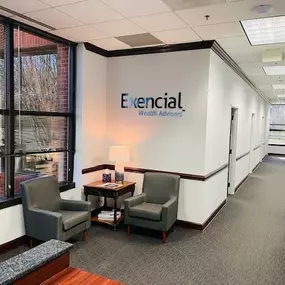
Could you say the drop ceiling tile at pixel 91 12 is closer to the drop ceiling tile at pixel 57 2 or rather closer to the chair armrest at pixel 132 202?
the drop ceiling tile at pixel 57 2

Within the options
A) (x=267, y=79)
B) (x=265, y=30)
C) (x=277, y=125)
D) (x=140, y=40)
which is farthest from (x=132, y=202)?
(x=277, y=125)

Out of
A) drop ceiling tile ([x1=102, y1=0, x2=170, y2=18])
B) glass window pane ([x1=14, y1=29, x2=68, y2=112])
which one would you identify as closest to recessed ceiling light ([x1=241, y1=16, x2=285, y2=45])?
drop ceiling tile ([x1=102, y1=0, x2=170, y2=18])

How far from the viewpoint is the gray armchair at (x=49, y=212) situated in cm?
356

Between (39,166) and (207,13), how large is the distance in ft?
10.1

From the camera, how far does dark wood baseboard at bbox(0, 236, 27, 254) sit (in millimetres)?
3625

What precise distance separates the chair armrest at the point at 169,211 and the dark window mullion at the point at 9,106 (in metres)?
2.08

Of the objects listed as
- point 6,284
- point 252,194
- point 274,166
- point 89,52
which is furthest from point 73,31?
point 274,166

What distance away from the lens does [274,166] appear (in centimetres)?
1188

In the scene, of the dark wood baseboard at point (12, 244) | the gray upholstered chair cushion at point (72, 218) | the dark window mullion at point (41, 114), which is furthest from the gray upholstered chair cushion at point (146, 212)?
the dark window mullion at point (41, 114)

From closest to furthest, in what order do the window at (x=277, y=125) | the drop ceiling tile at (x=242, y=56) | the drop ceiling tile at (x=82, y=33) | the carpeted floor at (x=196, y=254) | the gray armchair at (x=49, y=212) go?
the carpeted floor at (x=196, y=254) → the gray armchair at (x=49, y=212) → the drop ceiling tile at (x=82, y=33) → the drop ceiling tile at (x=242, y=56) → the window at (x=277, y=125)

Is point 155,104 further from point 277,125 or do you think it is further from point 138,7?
point 277,125

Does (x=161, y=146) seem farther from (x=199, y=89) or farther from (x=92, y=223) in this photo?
(x=92, y=223)

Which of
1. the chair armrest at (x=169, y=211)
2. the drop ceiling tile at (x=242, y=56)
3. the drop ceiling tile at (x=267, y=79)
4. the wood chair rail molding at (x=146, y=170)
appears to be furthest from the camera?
the drop ceiling tile at (x=267, y=79)

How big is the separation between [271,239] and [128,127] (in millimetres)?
2890
